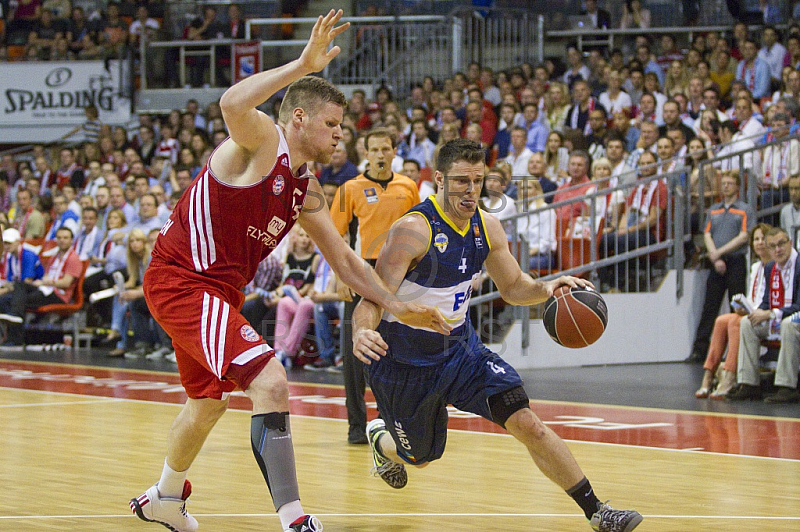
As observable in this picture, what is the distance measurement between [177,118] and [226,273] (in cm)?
1483

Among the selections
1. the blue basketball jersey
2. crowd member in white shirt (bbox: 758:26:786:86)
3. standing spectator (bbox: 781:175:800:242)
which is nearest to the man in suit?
standing spectator (bbox: 781:175:800:242)

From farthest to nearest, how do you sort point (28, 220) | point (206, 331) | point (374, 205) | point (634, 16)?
point (634, 16) < point (28, 220) < point (374, 205) < point (206, 331)

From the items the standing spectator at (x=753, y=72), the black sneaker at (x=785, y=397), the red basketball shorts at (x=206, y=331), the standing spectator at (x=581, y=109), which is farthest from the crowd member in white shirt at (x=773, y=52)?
the red basketball shorts at (x=206, y=331)

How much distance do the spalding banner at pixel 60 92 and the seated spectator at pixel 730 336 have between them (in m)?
13.6

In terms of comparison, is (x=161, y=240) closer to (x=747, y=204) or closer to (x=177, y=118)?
(x=747, y=204)

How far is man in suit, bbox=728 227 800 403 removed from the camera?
929 centimetres

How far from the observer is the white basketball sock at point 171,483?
187 inches

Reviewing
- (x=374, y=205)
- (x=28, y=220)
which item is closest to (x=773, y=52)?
(x=374, y=205)

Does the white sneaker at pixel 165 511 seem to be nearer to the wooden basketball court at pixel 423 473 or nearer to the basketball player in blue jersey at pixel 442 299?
the wooden basketball court at pixel 423 473

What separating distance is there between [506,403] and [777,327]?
5.55 meters

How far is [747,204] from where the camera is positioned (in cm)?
1188

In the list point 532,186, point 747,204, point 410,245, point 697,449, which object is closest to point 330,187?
point 532,186

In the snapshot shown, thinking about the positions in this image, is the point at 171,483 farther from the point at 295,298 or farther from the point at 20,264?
the point at 20,264

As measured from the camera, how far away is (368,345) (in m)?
4.42
